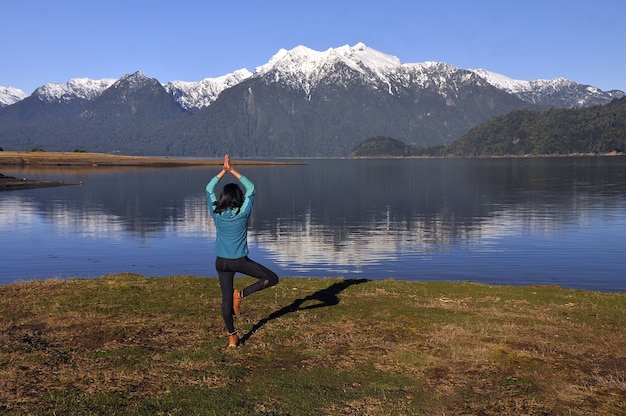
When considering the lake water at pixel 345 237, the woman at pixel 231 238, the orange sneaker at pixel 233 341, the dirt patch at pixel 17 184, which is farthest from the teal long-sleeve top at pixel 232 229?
the dirt patch at pixel 17 184

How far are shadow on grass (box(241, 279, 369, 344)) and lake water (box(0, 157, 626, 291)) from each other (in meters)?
12.7

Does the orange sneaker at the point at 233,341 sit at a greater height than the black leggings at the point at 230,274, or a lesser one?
lesser

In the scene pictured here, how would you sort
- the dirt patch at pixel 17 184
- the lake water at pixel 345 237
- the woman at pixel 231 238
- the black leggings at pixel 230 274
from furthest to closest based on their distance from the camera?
the dirt patch at pixel 17 184 → the lake water at pixel 345 237 → the black leggings at pixel 230 274 → the woman at pixel 231 238

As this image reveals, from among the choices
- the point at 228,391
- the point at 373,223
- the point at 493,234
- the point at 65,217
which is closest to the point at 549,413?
the point at 228,391

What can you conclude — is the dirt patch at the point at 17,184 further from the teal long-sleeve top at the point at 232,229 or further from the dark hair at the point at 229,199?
the dark hair at the point at 229,199

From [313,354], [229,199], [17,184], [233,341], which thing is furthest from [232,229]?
[17,184]

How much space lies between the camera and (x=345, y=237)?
2149 inches

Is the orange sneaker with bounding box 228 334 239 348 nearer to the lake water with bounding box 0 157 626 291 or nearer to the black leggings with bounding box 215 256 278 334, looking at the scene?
the black leggings with bounding box 215 256 278 334

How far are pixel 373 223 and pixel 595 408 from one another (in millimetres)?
55812

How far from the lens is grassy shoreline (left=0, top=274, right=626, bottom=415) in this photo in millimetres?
10680

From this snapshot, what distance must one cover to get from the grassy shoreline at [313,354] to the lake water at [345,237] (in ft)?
36.9

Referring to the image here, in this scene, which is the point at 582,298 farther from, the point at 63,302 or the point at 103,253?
the point at 103,253

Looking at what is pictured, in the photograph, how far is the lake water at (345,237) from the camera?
1490 inches

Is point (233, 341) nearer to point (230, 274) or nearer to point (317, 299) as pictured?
point (230, 274)
